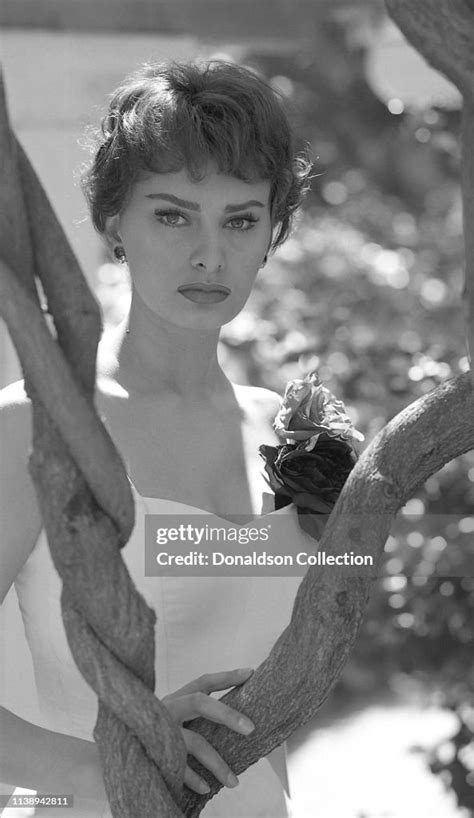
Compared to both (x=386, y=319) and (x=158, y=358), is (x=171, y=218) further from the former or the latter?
(x=386, y=319)

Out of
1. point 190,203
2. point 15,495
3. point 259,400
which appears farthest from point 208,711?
point 259,400

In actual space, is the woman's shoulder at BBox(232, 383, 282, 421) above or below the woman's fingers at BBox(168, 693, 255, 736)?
above

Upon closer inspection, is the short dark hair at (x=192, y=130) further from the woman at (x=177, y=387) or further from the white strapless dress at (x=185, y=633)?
the white strapless dress at (x=185, y=633)

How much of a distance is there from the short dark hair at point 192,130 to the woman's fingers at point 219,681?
0.59m

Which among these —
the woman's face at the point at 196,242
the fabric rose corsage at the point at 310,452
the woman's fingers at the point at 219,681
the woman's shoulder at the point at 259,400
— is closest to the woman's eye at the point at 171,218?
the woman's face at the point at 196,242

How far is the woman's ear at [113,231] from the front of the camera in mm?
1351

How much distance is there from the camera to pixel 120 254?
1415mm

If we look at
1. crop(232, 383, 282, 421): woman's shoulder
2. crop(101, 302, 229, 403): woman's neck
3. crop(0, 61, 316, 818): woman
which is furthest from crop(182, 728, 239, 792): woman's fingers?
crop(232, 383, 282, 421): woman's shoulder

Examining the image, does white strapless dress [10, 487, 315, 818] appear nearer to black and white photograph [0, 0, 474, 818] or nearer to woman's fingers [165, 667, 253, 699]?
black and white photograph [0, 0, 474, 818]

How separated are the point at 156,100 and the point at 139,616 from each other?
0.79 meters

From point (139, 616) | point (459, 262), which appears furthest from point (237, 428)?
point (459, 262)

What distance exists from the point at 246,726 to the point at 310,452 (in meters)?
0.55

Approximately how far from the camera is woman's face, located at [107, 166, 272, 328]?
1139 mm

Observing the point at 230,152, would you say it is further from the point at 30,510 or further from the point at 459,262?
the point at 459,262
